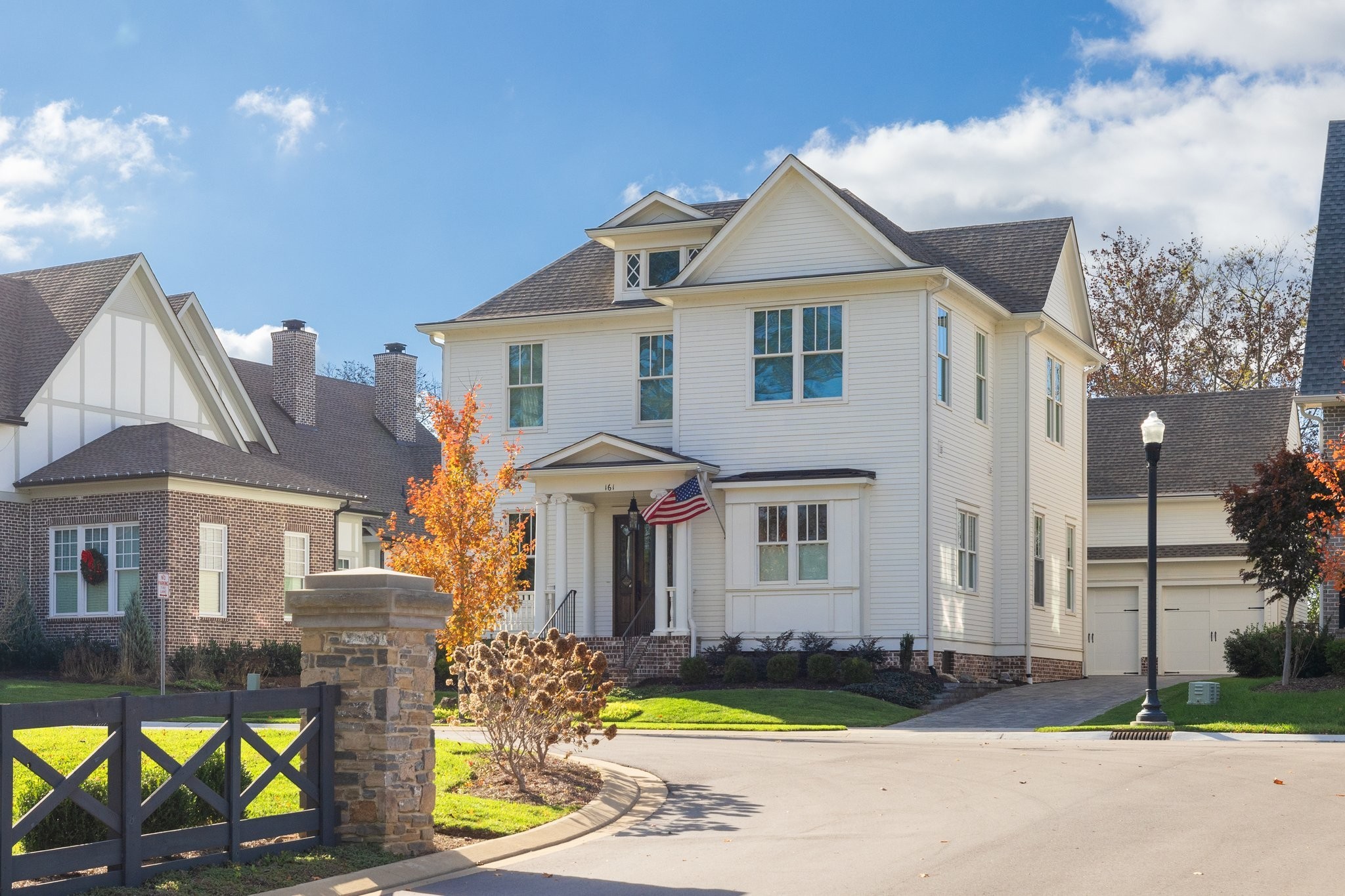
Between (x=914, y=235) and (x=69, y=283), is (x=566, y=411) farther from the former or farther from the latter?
(x=69, y=283)

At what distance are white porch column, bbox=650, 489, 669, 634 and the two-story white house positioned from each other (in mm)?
40

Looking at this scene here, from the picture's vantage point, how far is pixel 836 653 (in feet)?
91.4

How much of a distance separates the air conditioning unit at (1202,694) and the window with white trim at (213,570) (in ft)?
64.5

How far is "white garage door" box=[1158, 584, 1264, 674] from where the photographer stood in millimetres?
35656

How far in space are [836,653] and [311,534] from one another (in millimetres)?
14098

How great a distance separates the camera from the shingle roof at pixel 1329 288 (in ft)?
91.6

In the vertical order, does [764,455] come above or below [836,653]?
above

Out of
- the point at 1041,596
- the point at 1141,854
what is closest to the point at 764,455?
the point at 1041,596

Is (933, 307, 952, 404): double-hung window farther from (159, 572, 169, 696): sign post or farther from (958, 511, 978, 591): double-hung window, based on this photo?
(159, 572, 169, 696): sign post

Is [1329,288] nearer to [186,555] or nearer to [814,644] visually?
[814,644]

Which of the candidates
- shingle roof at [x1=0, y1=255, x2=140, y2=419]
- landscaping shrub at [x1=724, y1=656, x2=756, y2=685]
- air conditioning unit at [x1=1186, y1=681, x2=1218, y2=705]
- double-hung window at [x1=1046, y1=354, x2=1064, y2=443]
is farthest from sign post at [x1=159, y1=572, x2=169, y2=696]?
double-hung window at [x1=1046, y1=354, x2=1064, y2=443]

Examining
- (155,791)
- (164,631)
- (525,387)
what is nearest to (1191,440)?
(525,387)

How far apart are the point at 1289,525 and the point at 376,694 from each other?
54.1ft

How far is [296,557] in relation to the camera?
119 feet
